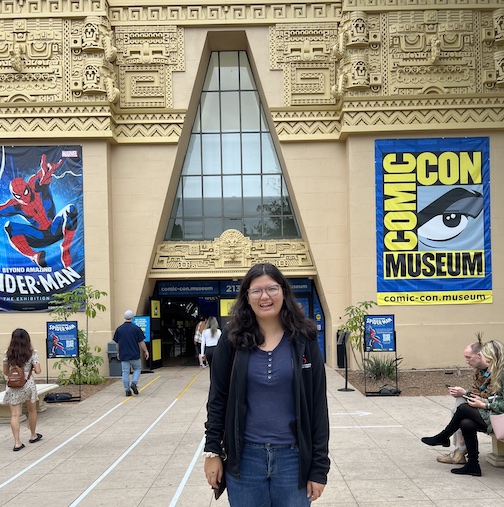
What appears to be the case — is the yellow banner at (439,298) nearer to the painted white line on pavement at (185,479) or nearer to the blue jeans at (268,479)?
the painted white line on pavement at (185,479)

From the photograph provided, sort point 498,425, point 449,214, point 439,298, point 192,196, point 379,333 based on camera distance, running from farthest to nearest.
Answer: point 192,196
point 449,214
point 439,298
point 379,333
point 498,425

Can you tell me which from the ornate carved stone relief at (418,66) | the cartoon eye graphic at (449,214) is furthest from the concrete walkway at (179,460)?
the ornate carved stone relief at (418,66)

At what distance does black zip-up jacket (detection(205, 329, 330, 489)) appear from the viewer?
10.1 ft

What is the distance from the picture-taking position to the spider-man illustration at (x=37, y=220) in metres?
17.6

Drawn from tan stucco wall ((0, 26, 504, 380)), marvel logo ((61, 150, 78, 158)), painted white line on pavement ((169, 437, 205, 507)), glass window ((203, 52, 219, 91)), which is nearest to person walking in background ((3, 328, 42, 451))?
painted white line on pavement ((169, 437, 205, 507))

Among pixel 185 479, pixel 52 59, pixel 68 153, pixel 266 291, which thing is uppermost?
pixel 52 59

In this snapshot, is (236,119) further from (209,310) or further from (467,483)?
(467,483)

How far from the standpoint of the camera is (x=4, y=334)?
17312mm

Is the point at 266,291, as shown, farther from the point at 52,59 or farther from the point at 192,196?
the point at 192,196

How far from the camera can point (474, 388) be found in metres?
6.98

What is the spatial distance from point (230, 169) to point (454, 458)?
14.7 metres

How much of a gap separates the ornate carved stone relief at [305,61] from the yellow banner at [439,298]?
630cm

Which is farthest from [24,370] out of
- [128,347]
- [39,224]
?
[39,224]

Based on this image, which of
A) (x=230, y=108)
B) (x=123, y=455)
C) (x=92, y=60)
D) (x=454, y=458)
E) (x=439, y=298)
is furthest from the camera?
(x=230, y=108)
